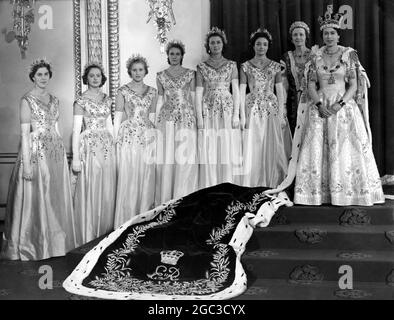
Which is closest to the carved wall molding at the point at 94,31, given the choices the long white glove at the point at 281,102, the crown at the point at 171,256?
the long white glove at the point at 281,102

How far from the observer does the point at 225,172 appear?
4.37m

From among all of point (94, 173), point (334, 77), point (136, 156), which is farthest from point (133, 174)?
point (334, 77)

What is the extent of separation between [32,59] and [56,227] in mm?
1263

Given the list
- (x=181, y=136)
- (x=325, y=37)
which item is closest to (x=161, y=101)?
(x=181, y=136)

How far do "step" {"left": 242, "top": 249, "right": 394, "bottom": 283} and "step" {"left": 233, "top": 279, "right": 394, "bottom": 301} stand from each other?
0.05 meters

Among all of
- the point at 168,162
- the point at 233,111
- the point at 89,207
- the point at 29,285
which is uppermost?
the point at 233,111

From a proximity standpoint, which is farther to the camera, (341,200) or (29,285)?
(341,200)

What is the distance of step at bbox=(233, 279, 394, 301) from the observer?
2.90m

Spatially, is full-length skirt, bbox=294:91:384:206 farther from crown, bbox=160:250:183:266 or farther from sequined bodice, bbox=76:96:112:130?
sequined bodice, bbox=76:96:112:130

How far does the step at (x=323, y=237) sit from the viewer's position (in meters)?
3.31

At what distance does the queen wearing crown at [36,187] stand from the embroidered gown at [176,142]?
2.73ft

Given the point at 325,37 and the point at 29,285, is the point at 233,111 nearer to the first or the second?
the point at 325,37
